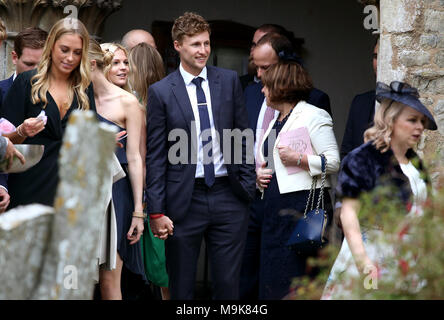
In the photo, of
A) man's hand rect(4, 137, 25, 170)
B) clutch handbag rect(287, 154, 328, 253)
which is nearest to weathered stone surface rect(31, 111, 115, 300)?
man's hand rect(4, 137, 25, 170)

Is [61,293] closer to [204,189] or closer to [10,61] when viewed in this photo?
[204,189]

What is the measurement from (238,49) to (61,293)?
6.47 metres

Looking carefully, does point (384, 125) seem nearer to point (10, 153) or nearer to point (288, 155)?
point (288, 155)

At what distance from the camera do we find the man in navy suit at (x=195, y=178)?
5180 mm

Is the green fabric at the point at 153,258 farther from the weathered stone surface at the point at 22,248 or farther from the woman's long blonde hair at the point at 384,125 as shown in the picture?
the weathered stone surface at the point at 22,248

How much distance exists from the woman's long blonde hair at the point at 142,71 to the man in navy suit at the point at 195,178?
0.98m

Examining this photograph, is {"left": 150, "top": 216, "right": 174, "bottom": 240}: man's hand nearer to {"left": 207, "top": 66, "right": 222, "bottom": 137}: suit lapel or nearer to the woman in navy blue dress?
the woman in navy blue dress

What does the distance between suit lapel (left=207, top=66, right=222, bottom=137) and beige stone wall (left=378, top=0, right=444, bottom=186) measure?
1635mm

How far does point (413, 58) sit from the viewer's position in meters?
6.47

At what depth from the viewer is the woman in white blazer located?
18.9 ft

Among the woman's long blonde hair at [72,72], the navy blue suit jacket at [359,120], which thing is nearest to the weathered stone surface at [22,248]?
the woman's long blonde hair at [72,72]

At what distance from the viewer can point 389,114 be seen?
4492 mm

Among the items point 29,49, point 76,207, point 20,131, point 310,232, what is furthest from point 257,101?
point 76,207
